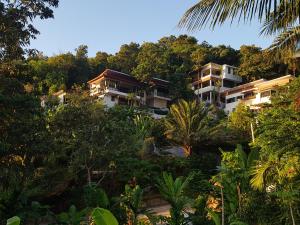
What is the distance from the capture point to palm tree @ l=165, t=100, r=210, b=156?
1161 inches

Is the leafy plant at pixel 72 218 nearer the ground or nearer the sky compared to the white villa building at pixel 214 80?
nearer the ground

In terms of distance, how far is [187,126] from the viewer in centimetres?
2975

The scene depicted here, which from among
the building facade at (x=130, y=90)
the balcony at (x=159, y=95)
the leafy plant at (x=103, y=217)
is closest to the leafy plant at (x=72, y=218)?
the leafy plant at (x=103, y=217)

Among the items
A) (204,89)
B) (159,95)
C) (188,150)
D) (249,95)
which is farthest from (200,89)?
(188,150)

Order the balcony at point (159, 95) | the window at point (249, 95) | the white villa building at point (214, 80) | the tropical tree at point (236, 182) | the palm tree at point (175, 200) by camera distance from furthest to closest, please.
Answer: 1. the white villa building at point (214, 80)
2. the balcony at point (159, 95)
3. the window at point (249, 95)
4. the tropical tree at point (236, 182)
5. the palm tree at point (175, 200)

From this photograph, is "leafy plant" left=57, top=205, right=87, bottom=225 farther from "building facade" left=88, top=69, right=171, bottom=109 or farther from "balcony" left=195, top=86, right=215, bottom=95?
"balcony" left=195, top=86, right=215, bottom=95

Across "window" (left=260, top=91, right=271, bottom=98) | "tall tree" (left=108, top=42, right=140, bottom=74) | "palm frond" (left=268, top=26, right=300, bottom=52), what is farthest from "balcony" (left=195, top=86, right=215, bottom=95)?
"palm frond" (left=268, top=26, right=300, bottom=52)

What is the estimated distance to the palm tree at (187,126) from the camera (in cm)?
2950

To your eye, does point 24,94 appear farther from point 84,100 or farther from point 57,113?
point 84,100

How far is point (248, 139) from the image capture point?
31.8m

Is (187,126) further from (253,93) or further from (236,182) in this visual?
(253,93)

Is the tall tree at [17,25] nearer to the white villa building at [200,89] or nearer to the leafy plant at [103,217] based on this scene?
the leafy plant at [103,217]

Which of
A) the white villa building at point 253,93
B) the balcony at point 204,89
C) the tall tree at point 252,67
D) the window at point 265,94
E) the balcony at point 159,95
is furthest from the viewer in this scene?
the balcony at point 204,89

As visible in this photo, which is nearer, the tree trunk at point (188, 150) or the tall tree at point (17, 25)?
the tall tree at point (17, 25)
